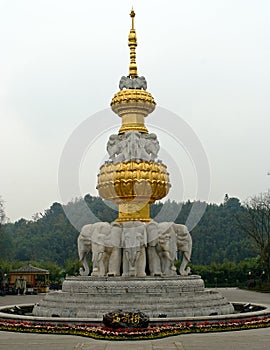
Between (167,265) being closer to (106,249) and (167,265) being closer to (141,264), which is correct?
(141,264)

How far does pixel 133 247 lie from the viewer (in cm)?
2047

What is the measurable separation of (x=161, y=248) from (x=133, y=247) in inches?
47.3

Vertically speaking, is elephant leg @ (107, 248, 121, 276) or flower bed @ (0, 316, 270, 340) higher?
elephant leg @ (107, 248, 121, 276)

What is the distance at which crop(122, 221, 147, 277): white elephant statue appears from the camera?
20.4 m

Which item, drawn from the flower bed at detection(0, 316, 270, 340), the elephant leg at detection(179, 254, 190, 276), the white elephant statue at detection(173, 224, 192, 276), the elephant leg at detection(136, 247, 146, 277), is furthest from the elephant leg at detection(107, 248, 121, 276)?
the flower bed at detection(0, 316, 270, 340)

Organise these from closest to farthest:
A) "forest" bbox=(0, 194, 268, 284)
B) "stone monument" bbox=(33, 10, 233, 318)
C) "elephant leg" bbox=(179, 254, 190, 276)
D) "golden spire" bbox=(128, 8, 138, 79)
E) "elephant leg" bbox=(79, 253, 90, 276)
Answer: "stone monument" bbox=(33, 10, 233, 318), "elephant leg" bbox=(179, 254, 190, 276), "elephant leg" bbox=(79, 253, 90, 276), "golden spire" bbox=(128, 8, 138, 79), "forest" bbox=(0, 194, 268, 284)

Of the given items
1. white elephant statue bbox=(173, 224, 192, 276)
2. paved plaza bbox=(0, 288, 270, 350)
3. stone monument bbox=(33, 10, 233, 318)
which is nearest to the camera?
paved plaza bbox=(0, 288, 270, 350)

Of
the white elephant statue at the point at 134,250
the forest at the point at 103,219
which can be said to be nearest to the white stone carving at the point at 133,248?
the white elephant statue at the point at 134,250

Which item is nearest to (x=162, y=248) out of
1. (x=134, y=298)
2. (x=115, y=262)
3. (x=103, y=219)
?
(x=115, y=262)

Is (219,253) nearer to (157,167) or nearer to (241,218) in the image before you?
(241,218)

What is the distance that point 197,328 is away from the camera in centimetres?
1456

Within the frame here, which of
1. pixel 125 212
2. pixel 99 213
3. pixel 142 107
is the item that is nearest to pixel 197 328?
pixel 125 212

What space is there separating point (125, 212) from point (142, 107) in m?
4.83

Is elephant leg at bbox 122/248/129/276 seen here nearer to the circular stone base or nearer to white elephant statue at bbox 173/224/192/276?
the circular stone base
